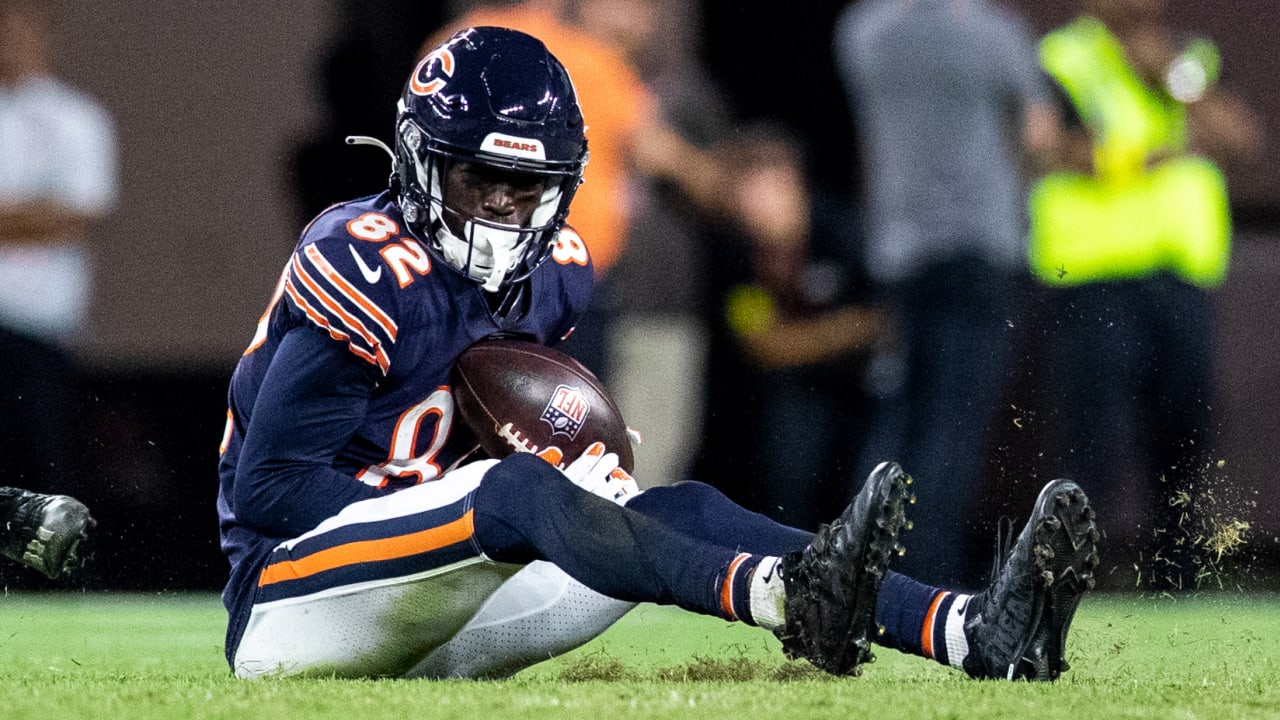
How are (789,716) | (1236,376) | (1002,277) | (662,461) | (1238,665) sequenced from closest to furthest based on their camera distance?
1. (789,716)
2. (1238,665)
3. (1002,277)
4. (662,461)
5. (1236,376)

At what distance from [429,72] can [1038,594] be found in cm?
151

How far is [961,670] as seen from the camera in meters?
3.29

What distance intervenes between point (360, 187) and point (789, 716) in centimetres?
272

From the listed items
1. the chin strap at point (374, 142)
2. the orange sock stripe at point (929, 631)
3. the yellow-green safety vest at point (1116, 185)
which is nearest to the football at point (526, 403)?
the chin strap at point (374, 142)

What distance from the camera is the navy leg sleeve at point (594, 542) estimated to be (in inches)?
122

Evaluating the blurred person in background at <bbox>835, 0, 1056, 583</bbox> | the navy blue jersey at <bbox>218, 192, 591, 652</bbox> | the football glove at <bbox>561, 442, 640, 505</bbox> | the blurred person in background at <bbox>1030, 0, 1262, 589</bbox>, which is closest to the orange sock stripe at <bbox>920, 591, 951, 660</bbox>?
the football glove at <bbox>561, 442, 640, 505</bbox>

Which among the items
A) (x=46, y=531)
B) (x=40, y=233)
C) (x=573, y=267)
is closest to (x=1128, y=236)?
(x=573, y=267)

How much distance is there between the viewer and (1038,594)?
10.2ft

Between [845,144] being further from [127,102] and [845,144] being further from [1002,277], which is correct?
[127,102]

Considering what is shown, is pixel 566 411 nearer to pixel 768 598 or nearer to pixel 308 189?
pixel 768 598

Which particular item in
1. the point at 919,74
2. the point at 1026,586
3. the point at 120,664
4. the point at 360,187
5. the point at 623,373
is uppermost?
the point at 919,74

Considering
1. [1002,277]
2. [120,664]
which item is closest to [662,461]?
[1002,277]

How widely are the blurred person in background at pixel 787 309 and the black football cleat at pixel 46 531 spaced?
331cm

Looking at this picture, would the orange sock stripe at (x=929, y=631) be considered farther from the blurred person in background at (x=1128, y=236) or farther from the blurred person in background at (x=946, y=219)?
the blurred person in background at (x=1128, y=236)
